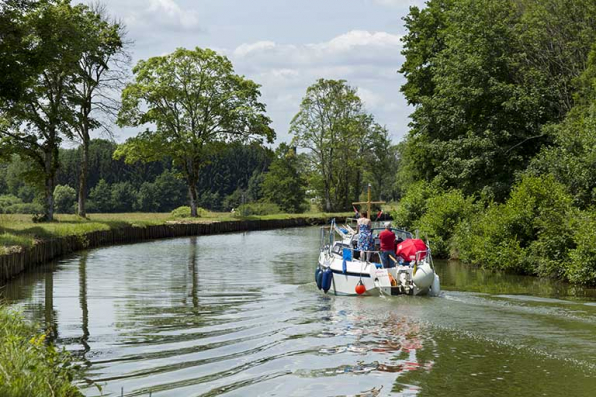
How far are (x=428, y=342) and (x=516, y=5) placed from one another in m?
35.4

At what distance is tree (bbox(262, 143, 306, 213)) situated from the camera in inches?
3782

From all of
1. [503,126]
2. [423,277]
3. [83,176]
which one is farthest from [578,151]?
[83,176]

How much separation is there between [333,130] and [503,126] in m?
49.6

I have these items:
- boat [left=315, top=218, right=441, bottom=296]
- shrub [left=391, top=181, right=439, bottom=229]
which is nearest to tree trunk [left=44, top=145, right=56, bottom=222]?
shrub [left=391, top=181, right=439, bottom=229]

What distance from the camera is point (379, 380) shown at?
479 inches

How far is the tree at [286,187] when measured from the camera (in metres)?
96.1

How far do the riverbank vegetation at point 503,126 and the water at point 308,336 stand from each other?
4.47 m

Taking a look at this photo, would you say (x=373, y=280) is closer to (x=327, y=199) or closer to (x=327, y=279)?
(x=327, y=279)

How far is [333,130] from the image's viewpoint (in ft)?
289

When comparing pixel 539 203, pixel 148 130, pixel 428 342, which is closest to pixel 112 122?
pixel 148 130

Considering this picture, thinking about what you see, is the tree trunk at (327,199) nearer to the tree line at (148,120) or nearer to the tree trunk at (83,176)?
the tree line at (148,120)

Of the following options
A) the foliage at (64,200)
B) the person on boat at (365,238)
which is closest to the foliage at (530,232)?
the person on boat at (365,238)

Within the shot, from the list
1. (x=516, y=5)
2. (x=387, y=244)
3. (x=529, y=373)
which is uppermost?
(x=516, y=5)

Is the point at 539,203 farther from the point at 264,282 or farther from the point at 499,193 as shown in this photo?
the point at 264,282
